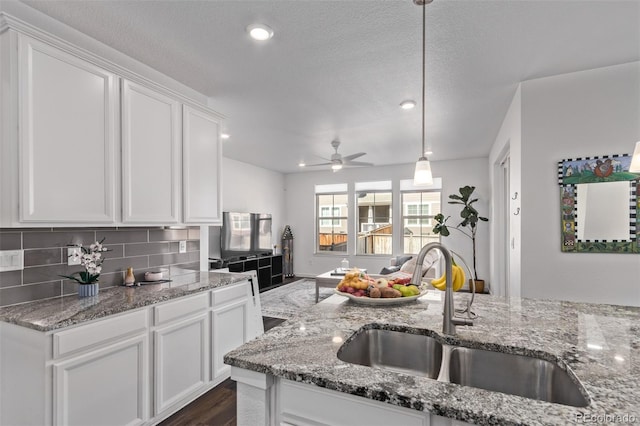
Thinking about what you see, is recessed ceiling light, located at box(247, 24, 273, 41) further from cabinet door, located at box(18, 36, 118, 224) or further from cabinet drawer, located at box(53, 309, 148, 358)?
cabinet drawer, located at box(53, 309, 148, 358)

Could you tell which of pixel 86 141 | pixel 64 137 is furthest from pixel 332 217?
pixel 64 137

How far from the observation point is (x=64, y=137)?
6.08 feet

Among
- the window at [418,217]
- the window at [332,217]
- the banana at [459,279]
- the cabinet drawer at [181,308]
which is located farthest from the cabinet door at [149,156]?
the window at [418,217]

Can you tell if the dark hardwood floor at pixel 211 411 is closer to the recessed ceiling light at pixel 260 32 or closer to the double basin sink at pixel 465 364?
the double basin sink at pixel 465 364

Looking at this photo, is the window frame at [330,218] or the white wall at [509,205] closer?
the white wall at [509,205]

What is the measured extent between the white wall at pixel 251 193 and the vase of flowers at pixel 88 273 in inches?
143

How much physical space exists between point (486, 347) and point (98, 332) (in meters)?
1.94

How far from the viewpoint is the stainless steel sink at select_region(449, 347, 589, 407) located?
1101 mm

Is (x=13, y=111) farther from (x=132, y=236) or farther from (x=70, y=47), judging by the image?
(x=132, y=236)

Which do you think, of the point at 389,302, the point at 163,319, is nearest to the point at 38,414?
the point at 163,319

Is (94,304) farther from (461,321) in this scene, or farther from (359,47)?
(359,47)

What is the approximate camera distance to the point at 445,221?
648cm

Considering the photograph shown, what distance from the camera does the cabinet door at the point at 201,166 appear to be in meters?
2.66

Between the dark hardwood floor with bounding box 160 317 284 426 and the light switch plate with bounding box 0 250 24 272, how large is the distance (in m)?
1.33
